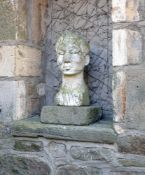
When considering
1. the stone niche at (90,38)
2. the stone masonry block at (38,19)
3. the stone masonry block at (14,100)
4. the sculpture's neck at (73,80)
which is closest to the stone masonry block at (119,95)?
the sculpture's neck at (73,80)

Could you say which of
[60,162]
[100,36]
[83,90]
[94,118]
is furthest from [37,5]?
[60,162]

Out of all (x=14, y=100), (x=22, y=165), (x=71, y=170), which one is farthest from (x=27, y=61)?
(x=71, y=170)

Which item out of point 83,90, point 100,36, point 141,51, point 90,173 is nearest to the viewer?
point 141,51

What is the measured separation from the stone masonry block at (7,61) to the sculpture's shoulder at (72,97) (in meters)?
0.40

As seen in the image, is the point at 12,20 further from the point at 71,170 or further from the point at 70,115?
the point at 71,170

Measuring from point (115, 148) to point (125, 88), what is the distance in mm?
357

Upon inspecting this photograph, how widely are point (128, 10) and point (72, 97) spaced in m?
0.64

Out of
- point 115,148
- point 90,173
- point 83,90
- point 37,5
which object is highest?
point 37,5

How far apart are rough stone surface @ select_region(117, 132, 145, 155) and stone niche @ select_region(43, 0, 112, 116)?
0.48 metres

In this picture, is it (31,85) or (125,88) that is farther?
(31,85)

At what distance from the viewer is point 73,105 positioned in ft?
7.19

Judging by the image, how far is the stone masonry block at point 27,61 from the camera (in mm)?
2389

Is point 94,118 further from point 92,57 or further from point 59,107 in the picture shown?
point 92,57

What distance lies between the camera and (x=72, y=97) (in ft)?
7.22
